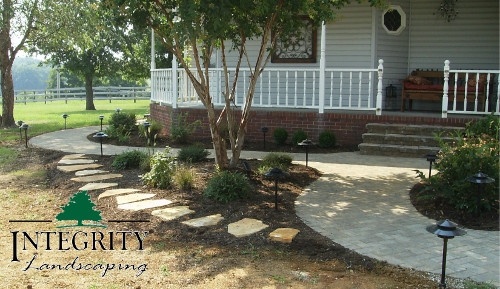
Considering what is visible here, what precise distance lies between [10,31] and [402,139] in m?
11.8

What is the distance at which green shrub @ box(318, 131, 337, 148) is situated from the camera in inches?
372

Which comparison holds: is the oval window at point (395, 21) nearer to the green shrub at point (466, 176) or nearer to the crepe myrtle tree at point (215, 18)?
the crepe myrtle tree at point (215, 18)

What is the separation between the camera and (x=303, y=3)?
5816mm

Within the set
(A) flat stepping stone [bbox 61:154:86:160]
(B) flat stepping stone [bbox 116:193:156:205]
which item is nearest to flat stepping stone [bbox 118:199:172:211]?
(B) flat stepping stone [bbox 116:193:156:205]

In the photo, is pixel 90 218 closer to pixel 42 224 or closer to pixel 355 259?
pixel 42 224

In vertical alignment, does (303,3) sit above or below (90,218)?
above

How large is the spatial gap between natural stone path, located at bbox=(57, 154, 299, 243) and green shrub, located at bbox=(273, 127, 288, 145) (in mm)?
3601

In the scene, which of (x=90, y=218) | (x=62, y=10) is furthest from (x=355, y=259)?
(x=62, y=10)

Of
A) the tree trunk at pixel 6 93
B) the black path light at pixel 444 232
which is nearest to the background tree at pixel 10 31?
the tree trunk at pixel 6 93

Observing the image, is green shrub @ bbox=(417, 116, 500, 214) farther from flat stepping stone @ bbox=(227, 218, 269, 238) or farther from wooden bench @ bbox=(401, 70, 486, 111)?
wooden bench @ bbox=(401, 70, 486, 111)

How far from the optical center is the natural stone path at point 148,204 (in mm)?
4684

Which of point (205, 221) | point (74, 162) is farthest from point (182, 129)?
point (205, 221)

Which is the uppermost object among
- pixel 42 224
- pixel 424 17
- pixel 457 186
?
pixel 424 17

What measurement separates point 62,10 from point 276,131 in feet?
27.3
